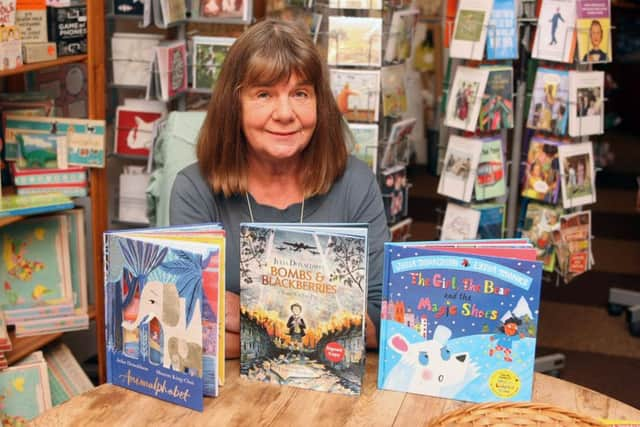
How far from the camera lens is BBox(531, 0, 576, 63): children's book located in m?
3.39

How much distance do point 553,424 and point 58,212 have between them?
2006 millimetres

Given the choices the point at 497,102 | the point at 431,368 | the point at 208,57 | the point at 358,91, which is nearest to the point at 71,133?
the point at 208,57

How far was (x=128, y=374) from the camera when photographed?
1786 mm

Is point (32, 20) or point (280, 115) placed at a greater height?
point (32, 20)

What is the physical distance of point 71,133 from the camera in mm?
3033

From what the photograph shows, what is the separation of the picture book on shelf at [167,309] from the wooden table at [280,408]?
3 centimetres

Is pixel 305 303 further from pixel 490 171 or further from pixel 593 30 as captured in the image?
Answer: pixel 593 30

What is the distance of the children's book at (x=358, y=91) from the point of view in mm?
3385

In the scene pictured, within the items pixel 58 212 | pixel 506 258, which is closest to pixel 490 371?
pixel 506 258

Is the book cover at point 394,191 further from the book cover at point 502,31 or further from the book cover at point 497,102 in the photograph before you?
the book cover at point 502,31

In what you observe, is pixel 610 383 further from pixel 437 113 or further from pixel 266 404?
pixel 437 113

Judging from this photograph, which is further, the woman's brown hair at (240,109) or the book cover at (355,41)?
the book cover at (355,41)

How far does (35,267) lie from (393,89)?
1458 mm

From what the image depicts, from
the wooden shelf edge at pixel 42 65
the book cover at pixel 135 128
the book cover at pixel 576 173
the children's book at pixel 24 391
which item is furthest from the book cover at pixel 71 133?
the book cover at pixel 576 173
